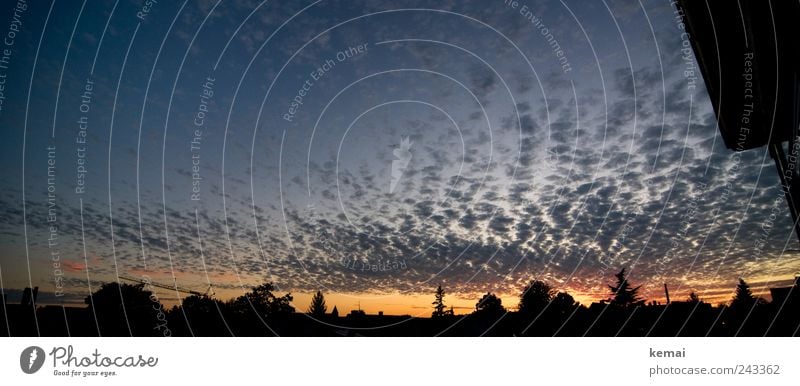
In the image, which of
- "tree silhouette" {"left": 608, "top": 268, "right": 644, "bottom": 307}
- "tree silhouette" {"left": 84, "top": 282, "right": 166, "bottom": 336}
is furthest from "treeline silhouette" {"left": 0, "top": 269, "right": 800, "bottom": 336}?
"tree silhouette" {"left": 608, "top": 268, "right": 644, "bottom": 307}

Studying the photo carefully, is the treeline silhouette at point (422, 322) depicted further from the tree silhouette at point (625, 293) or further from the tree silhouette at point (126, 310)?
the tree silhouette at point (625, 293)

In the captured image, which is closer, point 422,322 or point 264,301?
point 422,322

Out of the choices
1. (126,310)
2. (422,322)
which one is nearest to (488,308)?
(422,322)

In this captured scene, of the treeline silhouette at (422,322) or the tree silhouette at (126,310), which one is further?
the tree silhouette at (126,310)

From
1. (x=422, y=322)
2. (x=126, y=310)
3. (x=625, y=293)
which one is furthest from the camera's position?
(x=625, y=293)

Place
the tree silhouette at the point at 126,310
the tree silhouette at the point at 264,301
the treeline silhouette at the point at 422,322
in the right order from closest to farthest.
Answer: the treeline silhouette at the point at 422,322, the tree silhouette at the point at 126,310, the tree silhouette at the point at 264,301

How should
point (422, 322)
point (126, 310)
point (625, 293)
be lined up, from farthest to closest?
point (625, 293)
point (126, 310)
point (422, 322)

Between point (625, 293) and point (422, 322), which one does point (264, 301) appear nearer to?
point (422, 322)

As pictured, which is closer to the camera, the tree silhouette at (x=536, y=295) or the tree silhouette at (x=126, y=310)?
the tree silhouette at (x=126, y=310)

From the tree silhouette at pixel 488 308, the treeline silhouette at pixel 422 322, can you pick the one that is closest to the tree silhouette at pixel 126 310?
the treeline silhouette at pixel 422 322

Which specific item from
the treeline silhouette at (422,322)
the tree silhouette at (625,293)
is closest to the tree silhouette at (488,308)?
the treeline silhouette at (422,322)

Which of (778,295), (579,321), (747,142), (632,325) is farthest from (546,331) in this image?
(747,142)

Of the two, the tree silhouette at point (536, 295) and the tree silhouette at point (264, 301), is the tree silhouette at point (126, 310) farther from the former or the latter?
the tree silhouette at point (536, 295)

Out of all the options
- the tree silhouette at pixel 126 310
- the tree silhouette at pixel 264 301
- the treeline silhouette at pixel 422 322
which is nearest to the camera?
the treeline silhouette at pixel 422 322
